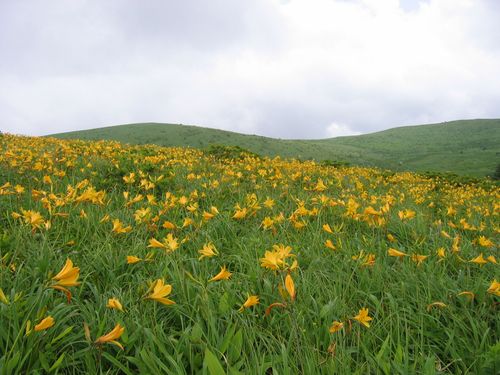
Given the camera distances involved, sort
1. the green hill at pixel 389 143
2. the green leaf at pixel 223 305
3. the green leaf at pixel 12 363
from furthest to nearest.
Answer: the green hill at pixel 389 143, the green leaf at pixel 223 305, the green leaf at pixel 12 363

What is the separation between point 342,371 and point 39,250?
7.23 ft

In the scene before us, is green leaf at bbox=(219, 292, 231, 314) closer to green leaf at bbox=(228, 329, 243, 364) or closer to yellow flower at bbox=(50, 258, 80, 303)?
green leaf at bbox=(228, 329, 243, 364)

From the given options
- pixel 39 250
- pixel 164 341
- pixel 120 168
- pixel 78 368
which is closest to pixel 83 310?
pixel 78 368

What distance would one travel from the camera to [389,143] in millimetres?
67875

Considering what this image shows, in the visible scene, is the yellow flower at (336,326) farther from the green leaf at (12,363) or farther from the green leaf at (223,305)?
the green leaf at (12,363)

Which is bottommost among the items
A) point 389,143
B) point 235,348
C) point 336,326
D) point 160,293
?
point 235,348

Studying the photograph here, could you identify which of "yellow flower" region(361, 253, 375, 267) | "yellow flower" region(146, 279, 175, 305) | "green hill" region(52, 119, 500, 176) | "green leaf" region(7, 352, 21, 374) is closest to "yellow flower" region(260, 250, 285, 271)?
"yellow flower" region(146, 279, 175, 305)

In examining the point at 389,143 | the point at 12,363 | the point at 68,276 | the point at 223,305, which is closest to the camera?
the point at 12,363

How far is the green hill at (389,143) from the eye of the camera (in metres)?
34.7

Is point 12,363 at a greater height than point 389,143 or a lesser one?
lesser

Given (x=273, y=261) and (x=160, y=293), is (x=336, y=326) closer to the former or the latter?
(x=273, y=261)

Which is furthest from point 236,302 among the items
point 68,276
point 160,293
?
point 68,276

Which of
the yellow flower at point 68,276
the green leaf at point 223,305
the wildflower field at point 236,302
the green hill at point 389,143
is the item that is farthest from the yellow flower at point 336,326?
the green hill at point 389,143

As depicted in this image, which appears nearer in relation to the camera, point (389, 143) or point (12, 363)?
point (12, 363)
